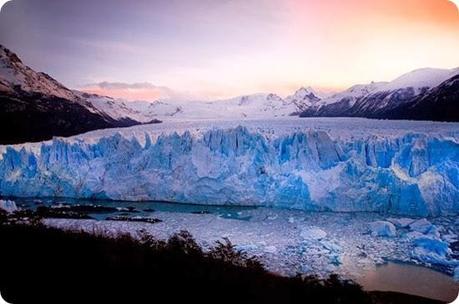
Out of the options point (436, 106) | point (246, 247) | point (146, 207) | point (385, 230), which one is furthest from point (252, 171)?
point (436, 106)

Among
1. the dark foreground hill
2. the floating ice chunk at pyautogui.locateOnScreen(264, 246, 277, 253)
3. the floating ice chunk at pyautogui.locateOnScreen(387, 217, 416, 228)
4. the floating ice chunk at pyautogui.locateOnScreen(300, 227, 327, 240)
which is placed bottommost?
the dark foreground hill

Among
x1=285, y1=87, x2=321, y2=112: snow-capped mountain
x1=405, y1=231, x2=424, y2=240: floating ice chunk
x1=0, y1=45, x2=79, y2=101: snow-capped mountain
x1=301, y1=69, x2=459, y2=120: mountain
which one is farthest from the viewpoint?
x1=0, y1=45, x2=79, y2=101: snow-capped mountain

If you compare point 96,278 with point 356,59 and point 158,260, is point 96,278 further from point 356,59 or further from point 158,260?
point 356,59

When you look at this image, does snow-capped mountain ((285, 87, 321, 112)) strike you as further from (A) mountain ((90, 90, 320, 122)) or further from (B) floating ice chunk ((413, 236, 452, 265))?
(B) floating ice chunk ((413, 236, 452, 265))

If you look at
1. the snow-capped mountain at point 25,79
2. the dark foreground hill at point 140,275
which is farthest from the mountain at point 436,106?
the snow-capped mountain at point 25,79

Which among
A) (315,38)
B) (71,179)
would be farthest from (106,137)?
(315,38)

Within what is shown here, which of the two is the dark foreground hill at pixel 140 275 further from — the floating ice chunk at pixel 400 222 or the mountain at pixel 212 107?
the mountain at pixel 212 107

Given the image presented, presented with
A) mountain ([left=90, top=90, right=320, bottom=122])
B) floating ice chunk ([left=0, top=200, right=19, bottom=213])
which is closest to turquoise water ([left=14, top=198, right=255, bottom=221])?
floating ice chunk ([left=0, top=200, right=19, bottom=213])
